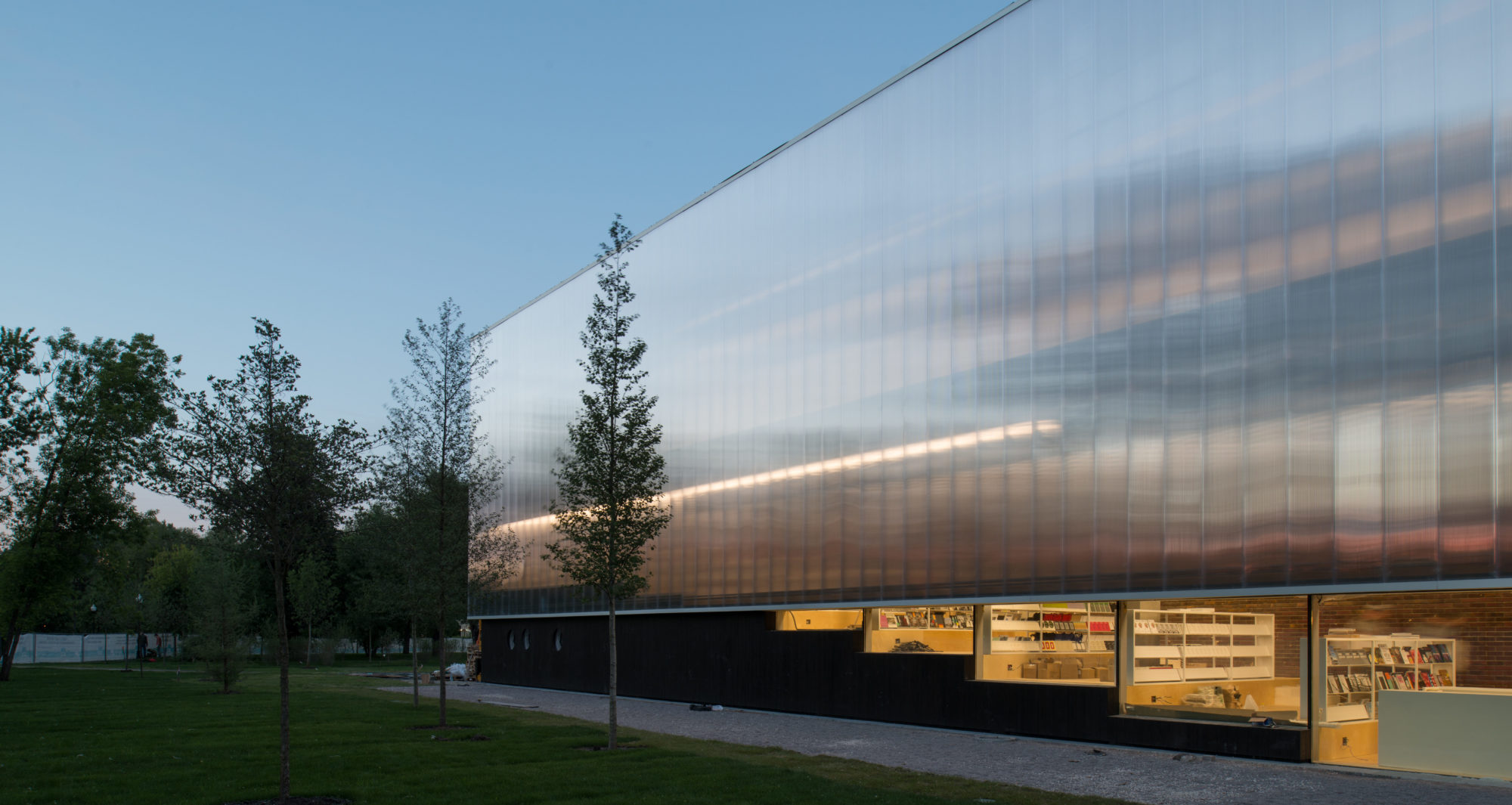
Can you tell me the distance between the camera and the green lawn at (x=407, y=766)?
1193cm

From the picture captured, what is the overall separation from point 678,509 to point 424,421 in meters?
8.50

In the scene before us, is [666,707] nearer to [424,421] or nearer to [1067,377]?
[424,421]

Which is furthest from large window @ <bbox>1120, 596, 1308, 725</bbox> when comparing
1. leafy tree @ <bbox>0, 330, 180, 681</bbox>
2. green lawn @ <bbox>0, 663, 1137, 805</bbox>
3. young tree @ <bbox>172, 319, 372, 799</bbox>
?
leafy tree @ <bbox>0, 330, 180, 681</bbox>

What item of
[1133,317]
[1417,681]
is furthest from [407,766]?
[1417,681]

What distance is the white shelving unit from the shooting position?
15.9m

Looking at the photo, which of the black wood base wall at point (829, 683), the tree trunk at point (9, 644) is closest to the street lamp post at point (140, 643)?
the tree trunk at point (9, 644)

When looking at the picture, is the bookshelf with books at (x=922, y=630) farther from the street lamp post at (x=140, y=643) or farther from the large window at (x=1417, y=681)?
the street lamp post at (x=140, y=643)

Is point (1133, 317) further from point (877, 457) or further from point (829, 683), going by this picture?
point (829, 683)

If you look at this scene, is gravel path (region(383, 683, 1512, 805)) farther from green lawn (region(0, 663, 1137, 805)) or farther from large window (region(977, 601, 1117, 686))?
large window (region(977, 601, 1117, 686))

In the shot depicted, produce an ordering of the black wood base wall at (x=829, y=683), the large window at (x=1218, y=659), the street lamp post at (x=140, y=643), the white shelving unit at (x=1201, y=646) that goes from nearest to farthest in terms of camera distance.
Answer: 1. the large window at (x=1218, y=659)
2. the white shelving unit at (x=1201, y=646)
3. the black wood base wall at (x=829, y=683)
4. the street lamp post at (x=140, y=643)

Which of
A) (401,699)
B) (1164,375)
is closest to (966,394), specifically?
(1164,375)

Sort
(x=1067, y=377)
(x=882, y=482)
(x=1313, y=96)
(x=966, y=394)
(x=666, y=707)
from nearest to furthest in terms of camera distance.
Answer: (x=1313, y=96) → (x=1067, y=377) → (x=966, y=394) → (x=882, y=482) → (x=666, y=707)

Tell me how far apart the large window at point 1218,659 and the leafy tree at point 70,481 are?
134 ft

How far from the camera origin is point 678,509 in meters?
28.5
